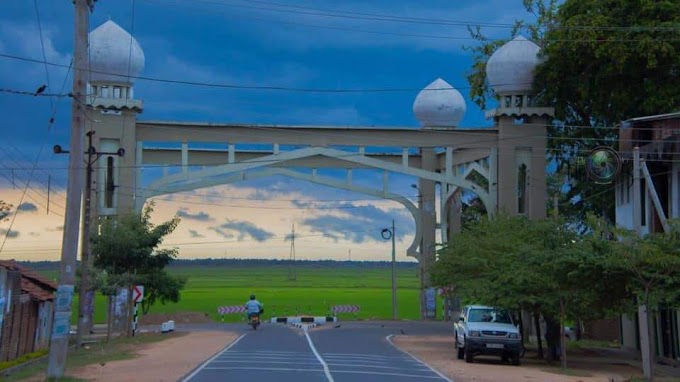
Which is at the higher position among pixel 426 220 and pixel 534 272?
pixel 426 220

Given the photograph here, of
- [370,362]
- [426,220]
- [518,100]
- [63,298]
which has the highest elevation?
[518,100]

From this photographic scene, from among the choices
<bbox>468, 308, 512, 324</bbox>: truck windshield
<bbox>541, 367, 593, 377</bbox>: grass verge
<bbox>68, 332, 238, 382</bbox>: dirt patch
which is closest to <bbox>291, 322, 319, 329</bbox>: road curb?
<bbox>68, 332, 238, 382</bbox>: dirt patch

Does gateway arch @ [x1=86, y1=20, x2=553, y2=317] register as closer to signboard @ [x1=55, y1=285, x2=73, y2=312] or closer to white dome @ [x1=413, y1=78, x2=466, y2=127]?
white dome @ [x1=413, y1=78, x2=466, y2=127]

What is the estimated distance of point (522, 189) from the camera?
51.7m

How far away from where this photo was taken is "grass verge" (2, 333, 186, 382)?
26.1 m

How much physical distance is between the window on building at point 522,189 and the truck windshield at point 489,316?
18.2 metres

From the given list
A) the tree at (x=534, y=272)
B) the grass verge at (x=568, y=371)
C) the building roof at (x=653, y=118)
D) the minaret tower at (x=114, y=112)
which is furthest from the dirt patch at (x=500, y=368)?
the minaret tower at (x=114, y=112)

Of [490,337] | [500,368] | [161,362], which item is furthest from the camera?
[490,337]

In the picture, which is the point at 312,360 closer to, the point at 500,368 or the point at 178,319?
the point at 500,368

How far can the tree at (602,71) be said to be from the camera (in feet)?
140

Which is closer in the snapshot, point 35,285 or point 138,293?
point 35,285

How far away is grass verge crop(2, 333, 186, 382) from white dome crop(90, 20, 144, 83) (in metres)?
11.0

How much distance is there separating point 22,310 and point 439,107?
26.6m

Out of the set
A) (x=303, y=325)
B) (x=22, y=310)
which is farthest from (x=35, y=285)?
(x=303, y=325)
